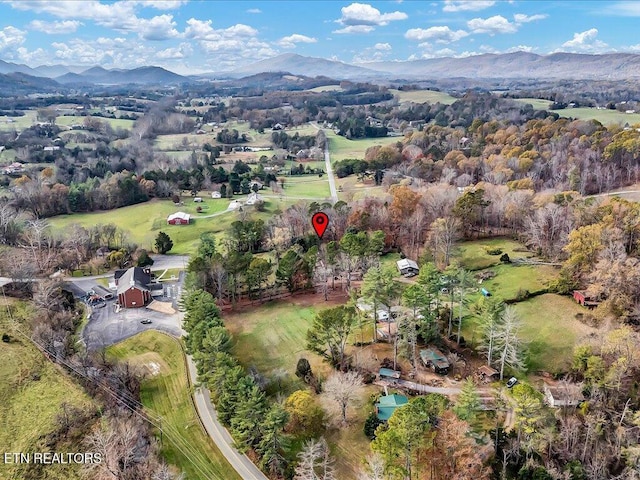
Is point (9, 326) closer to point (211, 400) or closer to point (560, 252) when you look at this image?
point (211, 400)

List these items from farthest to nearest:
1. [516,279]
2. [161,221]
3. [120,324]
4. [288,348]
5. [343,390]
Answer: [161,221], [516,279], [120,324], [288,348], [343,390]

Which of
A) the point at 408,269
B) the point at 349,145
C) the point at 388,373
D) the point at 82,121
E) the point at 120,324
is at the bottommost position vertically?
the point at 120,324

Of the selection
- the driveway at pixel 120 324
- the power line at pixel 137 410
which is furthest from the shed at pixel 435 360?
the driveway at pixel 120 324

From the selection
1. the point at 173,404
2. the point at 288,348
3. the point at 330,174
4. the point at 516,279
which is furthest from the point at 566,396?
the point at 330,174

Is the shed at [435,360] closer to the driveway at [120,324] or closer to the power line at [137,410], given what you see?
the power line at [137,410]

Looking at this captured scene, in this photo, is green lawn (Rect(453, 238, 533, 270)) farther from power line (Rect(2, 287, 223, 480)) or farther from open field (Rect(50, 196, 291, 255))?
power line (Rect(2, 287, 223, 480))

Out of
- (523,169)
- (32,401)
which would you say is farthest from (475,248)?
(32,401)

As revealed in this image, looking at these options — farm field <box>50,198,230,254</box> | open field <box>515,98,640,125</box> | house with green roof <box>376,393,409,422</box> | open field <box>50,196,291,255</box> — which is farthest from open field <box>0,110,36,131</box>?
open field <box>515,98,640,125</box>

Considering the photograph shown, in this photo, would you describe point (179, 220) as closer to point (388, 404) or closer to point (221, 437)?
point (221, 437)
